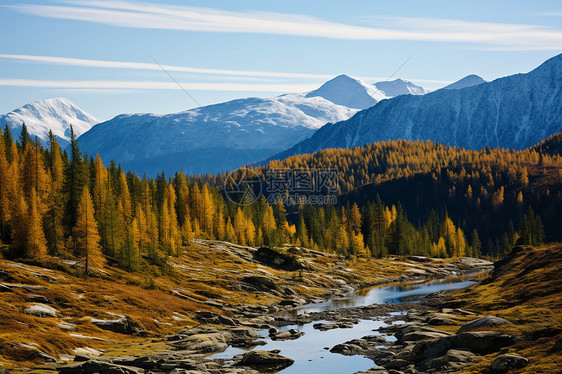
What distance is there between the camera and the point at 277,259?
6063 inches

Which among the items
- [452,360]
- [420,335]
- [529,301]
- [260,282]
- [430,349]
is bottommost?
[260,282]

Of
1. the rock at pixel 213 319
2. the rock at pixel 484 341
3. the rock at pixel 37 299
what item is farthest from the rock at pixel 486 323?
the rock at pixel 37 299

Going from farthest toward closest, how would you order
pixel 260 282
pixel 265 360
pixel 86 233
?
pixel 260 282 < pixel 86 233 < pixel 265 360

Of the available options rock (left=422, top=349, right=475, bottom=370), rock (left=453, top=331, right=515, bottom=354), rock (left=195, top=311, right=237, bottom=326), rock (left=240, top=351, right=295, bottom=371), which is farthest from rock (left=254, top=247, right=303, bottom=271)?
rock (left=422, top=349, right=475, bottom=370)

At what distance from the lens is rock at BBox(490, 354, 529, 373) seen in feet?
157

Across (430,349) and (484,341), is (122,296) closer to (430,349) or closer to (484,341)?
(430,349)

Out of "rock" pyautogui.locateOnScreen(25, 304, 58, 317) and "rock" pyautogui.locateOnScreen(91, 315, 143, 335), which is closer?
"rock" pyautogui.locateOnScreen(25, 304, 58, 317)

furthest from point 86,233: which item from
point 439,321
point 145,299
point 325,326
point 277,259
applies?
point 277,259

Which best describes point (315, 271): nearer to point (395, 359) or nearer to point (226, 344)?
point (226, 344)

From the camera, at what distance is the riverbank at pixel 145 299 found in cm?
6188

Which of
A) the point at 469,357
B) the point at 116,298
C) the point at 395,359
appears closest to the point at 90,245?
the point at 116,298

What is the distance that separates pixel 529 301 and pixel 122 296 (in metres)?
62.1

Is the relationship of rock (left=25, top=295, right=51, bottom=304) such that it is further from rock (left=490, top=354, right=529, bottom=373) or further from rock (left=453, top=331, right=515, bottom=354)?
rock (left=490, top=354, right=529, bottom=373)

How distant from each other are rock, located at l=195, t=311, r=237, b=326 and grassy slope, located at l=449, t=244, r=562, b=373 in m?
35.8
